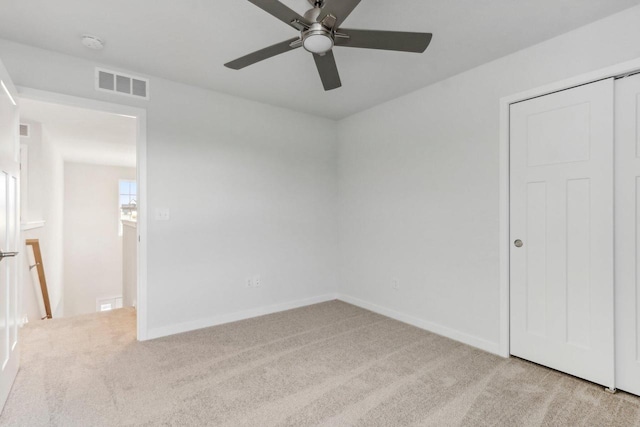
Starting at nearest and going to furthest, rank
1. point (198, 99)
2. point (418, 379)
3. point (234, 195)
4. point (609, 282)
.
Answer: point (609, 282)
point (418, 379)
point (198, 99)
point (234, 195)

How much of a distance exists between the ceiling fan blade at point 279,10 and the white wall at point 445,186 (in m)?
1.84

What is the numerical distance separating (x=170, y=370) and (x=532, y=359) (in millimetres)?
2678

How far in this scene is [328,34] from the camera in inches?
64.3

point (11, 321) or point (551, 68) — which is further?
point (551, 68)

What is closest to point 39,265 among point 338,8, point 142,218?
point 142,218

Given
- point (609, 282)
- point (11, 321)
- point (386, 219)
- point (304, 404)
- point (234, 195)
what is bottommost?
point (304, 404)

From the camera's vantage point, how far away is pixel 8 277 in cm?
203

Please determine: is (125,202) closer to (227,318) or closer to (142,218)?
(142,218)

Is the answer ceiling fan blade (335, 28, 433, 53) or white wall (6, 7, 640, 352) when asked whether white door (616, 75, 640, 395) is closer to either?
white wall (6, 7, 640, 352)

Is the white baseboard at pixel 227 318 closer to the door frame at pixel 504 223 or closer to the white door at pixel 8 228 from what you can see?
the white door at pixel 8 228

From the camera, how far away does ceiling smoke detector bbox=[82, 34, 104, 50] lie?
2.29m

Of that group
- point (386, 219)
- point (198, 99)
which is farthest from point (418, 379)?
point (198, 99)

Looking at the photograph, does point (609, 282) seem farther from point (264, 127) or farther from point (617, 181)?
point (264, 127)

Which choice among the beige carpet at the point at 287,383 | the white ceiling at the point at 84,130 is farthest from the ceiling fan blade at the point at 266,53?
the white ceiling at the point at 84,130
